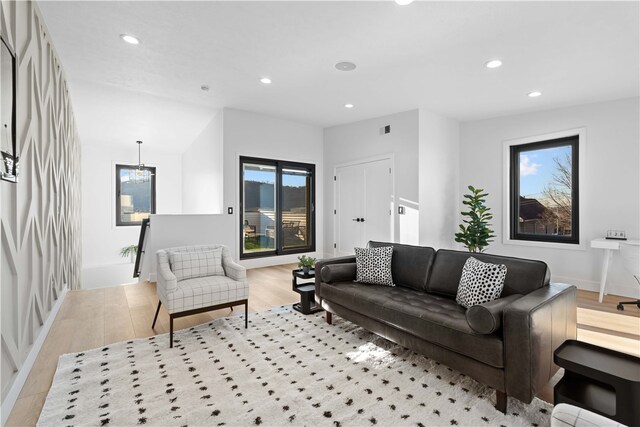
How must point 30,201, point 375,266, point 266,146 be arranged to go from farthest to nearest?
point 266,146 < point 375,266 < point 30,201

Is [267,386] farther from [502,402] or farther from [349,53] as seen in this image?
[349,53]

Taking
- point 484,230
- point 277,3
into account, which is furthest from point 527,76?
point 277,3

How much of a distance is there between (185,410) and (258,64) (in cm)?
324

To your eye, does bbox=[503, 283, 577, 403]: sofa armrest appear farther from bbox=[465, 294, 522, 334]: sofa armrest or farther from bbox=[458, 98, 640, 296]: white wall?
bbox=[458, 98, 640, 296]: white wall

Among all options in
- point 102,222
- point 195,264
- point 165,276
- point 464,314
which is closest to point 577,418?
point 464,314

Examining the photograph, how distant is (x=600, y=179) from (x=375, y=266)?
375 centimetres

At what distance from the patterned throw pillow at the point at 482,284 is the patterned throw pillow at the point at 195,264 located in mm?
2325

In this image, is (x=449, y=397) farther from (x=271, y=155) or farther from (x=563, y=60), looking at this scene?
(x=271, y=155)

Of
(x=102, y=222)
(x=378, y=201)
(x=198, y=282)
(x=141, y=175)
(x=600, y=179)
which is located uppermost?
(x=141, y=175)

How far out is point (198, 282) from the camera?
2.90 metres

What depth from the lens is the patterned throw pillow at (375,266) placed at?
2.99 metres

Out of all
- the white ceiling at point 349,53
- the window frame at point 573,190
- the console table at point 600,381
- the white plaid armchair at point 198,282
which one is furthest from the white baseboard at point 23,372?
the window frame at point 573,190

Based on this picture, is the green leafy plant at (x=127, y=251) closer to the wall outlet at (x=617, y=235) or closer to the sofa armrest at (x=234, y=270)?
the sofa armrest at (x=234, y=270)

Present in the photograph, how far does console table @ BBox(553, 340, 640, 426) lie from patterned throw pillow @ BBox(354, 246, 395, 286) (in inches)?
55.9
